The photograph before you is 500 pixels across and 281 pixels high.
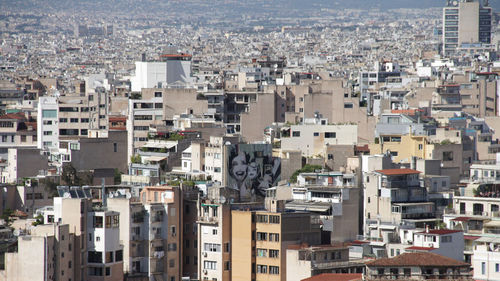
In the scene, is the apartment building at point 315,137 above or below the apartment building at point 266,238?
above

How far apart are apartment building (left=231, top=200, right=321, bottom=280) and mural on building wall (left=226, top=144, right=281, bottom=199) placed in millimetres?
10035

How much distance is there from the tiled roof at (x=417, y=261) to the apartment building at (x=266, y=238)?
6729mm

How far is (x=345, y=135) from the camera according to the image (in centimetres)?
6775

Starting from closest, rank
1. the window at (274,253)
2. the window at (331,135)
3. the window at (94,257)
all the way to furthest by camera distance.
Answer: the window at (94,257)
the window at (274,253)
the window at (331,135)

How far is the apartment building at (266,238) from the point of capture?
155 feet

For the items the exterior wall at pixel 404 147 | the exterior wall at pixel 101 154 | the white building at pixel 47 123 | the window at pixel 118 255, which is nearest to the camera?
the window at pixel 118 255

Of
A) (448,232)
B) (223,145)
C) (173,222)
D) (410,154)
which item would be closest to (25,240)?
(173,222)

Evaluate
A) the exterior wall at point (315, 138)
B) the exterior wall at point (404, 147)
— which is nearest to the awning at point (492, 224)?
the exterior wall at point (404, 147)

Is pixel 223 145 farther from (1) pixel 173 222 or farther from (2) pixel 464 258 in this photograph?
(2) pixel 464 258

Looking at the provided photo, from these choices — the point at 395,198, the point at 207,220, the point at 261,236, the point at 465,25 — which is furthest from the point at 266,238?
the point at 465,25

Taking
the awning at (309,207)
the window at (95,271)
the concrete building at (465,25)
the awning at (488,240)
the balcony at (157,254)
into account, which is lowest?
the window at (95,271)

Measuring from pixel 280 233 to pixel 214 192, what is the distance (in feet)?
14.5

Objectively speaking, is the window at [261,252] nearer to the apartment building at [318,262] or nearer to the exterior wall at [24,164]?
the apartment building at [318,262]

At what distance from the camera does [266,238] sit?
47625 mm
